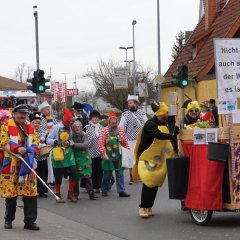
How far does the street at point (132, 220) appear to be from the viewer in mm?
8422

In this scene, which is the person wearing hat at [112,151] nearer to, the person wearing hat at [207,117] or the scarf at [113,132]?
the scarf at [113,132]

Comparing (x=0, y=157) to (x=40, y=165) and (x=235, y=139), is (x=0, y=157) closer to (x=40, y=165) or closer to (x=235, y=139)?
(x=235, y=139)

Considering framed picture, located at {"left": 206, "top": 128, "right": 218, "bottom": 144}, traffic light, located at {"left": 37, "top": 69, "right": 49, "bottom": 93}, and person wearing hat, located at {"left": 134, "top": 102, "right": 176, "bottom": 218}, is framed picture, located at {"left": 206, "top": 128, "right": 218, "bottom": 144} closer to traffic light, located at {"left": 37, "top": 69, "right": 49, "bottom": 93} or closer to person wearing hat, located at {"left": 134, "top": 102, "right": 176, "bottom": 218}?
person wearing hat, located at {"left": 134, "top": 102, "right": 176, "bottom": 218}

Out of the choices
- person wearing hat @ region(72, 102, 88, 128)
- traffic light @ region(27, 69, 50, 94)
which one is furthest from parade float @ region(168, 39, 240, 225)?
traffic light @ region(27, 69, 50, 94)

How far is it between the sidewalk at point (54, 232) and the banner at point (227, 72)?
233cm

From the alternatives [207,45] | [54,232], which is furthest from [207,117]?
[207,45]

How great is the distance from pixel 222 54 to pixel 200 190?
1855 mm

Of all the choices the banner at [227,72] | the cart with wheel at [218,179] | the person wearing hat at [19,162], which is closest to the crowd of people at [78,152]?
the person wearing hat at [19,162]

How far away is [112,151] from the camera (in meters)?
12.5

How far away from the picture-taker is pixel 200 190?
8.66 m

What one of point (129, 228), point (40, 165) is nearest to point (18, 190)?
point (129, 228)

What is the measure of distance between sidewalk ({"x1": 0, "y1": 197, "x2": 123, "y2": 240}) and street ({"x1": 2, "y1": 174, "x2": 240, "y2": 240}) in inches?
0.6

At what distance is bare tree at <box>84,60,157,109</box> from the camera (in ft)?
209

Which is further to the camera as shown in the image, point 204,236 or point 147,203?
point 147,203
